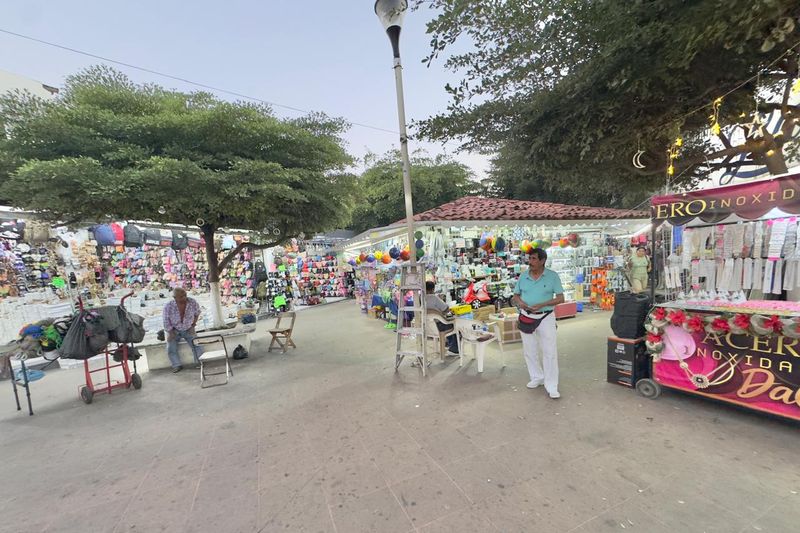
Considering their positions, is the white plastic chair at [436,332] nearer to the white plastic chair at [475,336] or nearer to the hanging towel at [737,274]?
the white plastic chair at [475,336]

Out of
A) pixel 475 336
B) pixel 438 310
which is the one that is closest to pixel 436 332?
pixel 438 310

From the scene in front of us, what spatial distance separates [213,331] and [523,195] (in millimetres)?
16669

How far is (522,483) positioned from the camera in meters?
2.53

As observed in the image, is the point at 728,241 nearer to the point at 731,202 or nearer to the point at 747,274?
the point at 747,274

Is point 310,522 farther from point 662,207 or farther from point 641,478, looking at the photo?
point 662,207

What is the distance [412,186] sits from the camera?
2033cm

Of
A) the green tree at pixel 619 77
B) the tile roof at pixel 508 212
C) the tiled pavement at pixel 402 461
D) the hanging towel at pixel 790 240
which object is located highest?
the green tree at pixel 619 77

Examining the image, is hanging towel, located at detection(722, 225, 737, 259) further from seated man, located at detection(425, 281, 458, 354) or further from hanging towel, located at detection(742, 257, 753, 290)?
seated man, located at detection(425, 281, 458, 354)

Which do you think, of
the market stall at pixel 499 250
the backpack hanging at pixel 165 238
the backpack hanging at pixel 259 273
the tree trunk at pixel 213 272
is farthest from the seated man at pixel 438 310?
the backpack hanging at pixel 259 273

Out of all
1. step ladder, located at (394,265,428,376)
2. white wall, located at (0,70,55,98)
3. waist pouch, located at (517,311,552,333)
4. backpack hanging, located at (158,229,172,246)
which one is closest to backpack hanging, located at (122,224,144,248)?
backpack hanging, located at (158,229,172,246)

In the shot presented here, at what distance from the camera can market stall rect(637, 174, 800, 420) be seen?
118 inches

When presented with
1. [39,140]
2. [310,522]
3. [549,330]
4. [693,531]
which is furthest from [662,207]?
[39,140]

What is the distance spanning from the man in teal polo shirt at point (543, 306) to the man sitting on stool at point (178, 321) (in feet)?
17.9

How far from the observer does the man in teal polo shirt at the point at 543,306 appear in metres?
3.96
